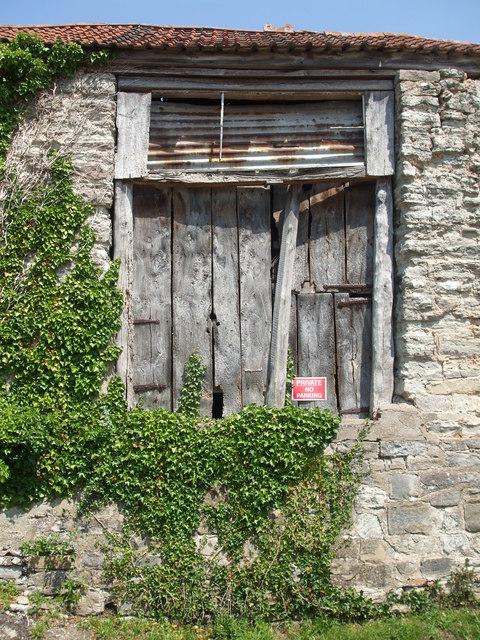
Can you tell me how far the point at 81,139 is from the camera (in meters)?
5.60

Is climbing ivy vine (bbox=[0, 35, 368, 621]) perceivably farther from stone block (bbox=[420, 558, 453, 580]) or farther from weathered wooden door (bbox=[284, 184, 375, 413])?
stone block (bbox=[420, 558, 453, 580])

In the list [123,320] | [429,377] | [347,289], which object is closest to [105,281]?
[123,320]

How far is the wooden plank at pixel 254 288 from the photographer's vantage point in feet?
18.4

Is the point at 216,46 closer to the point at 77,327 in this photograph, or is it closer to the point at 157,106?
the point at 157,106

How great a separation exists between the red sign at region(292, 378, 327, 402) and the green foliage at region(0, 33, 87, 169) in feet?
11.4

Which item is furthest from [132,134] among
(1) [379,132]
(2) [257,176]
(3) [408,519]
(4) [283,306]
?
(3) [408,519]

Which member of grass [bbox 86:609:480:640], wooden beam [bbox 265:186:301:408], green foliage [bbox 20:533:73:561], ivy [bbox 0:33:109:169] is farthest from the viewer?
wooden beam [bbox 265:186:301:408]

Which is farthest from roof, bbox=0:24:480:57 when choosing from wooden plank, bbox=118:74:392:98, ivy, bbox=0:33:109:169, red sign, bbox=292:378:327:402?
red sign, bbox=292:378:327:402

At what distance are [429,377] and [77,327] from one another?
326 cm

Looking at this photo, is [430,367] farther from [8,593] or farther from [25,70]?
[25,70]

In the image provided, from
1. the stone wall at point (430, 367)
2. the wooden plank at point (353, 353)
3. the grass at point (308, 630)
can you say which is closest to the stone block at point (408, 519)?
the stone wall at point (430, 367)

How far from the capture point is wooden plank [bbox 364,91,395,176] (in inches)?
225

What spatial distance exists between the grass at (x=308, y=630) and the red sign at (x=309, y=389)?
6.33 feet

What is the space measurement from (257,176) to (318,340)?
5.55 ft
